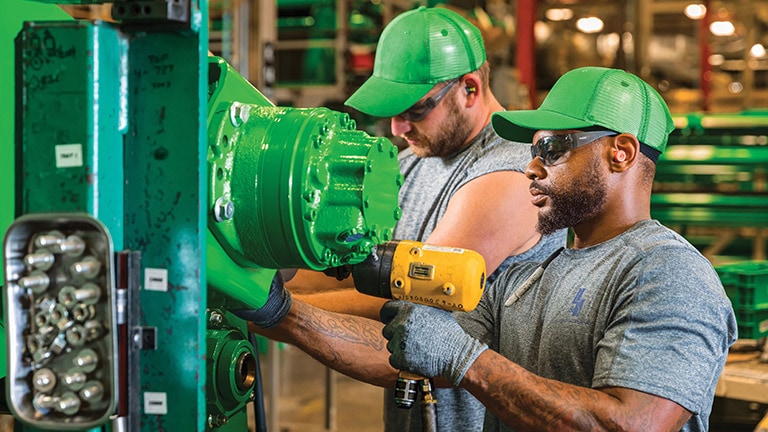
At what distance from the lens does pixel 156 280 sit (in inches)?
55.1

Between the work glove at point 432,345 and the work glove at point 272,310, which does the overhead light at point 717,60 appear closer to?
the work glove at point 432,345

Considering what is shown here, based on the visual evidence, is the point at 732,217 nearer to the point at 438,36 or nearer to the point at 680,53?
the point at 438,36

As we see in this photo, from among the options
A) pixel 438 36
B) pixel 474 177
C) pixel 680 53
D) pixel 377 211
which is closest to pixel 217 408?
pixel 377 211

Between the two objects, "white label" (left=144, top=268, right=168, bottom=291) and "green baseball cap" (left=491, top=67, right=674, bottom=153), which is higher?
"green baseball cap" (left=491, top=67, right=674, bottom=153)

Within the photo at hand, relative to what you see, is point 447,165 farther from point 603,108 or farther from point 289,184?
point 289,184

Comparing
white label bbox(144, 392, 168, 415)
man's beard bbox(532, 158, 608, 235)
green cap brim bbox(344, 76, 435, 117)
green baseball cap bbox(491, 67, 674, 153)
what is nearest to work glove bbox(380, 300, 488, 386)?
man's beard bbox(532, 158, 608, 235)

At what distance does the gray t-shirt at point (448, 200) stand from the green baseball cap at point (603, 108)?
16.9 inches

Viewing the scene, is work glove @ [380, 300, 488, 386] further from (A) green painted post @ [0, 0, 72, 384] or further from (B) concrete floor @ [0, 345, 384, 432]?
(B) concrete floor @ [0, 345, 384, 432]

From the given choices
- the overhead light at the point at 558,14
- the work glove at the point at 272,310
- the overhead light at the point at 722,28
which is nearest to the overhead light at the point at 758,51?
the overhead light at the point at 722,28

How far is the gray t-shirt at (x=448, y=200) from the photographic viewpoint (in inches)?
103

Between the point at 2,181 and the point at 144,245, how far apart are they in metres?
0.34

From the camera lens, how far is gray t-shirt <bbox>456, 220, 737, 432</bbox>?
5.97 feet

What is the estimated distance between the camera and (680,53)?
14172 millimetres

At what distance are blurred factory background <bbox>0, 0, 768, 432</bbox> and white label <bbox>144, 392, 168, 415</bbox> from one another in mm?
2481
